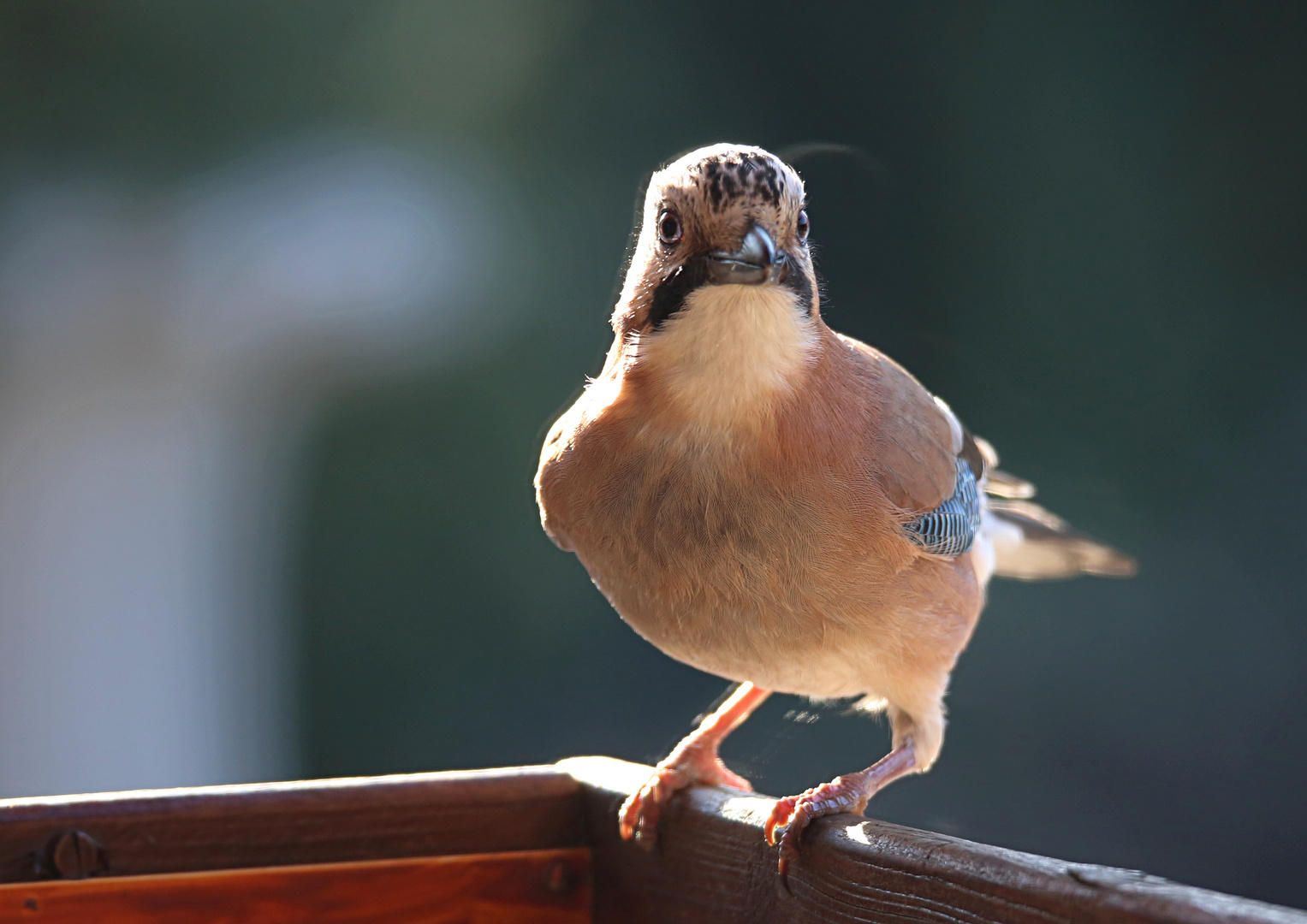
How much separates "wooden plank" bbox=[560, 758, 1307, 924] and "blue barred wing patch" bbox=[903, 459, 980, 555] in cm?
44

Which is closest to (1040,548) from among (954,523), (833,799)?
(954,523)

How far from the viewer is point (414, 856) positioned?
175 centimetres

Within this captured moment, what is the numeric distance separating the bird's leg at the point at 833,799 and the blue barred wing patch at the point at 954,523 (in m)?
0.32

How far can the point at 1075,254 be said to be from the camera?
337 cm

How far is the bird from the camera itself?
1532 mm

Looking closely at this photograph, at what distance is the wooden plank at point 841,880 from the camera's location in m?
1.04

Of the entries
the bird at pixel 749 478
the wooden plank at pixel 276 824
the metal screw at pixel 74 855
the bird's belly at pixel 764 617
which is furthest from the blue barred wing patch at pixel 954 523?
the metal screw at pixel 74 855

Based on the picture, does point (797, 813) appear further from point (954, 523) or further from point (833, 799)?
point (954, 523)

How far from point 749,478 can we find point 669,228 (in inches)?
13.0

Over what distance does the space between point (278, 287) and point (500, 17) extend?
117cm

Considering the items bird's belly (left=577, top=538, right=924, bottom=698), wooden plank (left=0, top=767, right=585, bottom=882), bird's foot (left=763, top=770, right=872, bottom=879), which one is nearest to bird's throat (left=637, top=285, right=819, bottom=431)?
bird's belly (left=577, top=538, right=924, bottom=698)

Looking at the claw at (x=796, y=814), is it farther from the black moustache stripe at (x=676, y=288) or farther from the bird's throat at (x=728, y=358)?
the black moustache stripe at (x=676, y=288)

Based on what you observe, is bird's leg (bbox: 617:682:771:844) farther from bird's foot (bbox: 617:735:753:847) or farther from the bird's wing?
the bird's wing

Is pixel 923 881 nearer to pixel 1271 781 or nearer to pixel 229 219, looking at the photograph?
pixel 1271 781
